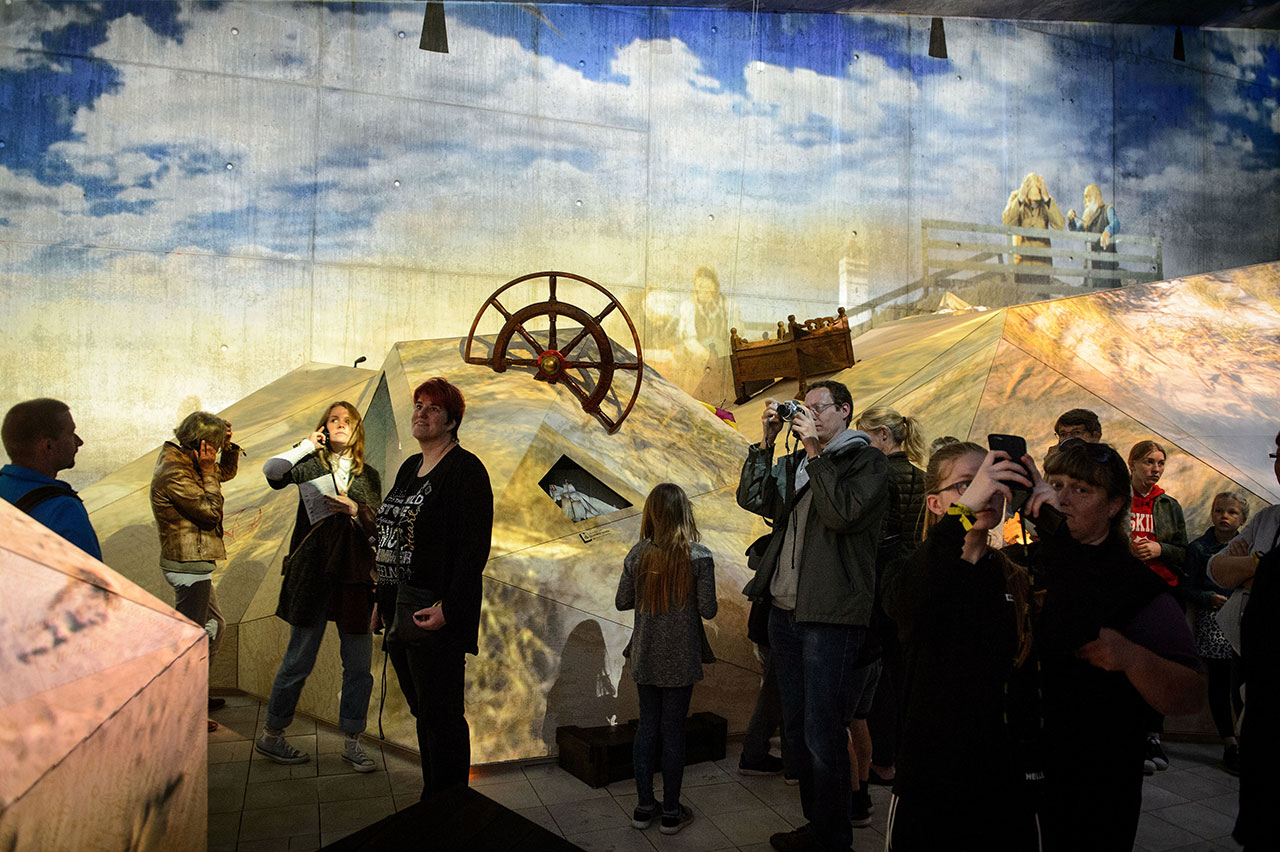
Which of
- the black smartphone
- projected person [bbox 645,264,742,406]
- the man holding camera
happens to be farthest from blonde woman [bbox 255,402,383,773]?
projected person [bbox 645,264,742,406]

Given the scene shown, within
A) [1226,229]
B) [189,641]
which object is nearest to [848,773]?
[189,641]

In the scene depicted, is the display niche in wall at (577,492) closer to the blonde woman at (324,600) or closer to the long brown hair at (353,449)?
the long brown hair at (353,449)

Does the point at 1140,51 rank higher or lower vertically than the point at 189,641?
higher

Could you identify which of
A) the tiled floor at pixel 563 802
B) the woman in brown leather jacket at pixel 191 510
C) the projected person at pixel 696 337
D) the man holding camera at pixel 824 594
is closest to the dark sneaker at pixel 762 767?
the tiled floor at pixel 563 802

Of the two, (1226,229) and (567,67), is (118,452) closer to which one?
(567,67)

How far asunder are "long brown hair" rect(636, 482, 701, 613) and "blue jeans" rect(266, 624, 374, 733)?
1.30 meters

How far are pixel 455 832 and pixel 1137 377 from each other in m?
6.38

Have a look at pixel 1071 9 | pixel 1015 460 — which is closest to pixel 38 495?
pixel 1015 460

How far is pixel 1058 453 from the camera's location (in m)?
2.20

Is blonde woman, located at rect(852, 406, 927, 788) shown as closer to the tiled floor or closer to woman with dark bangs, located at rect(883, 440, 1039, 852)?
the tiled floor

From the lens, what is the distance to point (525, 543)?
4.67 metres

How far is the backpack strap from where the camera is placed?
2.78 metres

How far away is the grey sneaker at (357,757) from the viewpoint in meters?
3.85

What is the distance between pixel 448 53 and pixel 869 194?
16.7 ft
